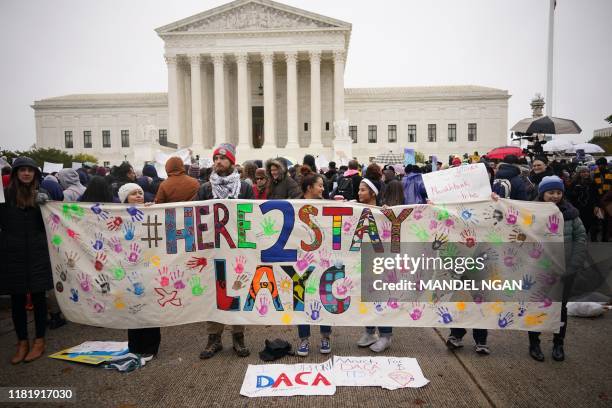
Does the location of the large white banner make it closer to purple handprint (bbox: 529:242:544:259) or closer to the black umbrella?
purple handprint (bbox: 529:242:544:259)

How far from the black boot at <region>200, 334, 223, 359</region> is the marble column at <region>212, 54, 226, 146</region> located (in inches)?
1685

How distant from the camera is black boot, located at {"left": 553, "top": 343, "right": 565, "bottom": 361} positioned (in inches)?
189

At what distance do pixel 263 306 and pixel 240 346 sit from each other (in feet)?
1.92

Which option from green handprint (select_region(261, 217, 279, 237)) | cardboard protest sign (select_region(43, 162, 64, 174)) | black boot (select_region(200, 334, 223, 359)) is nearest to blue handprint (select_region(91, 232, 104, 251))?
black boot (select_region(200, 334, 223, 359))

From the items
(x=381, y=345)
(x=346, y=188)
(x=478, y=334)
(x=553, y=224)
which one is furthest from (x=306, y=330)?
(x=346, y=188)

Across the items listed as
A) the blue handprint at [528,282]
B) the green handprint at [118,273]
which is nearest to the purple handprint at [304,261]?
the green handprint at [118,273]

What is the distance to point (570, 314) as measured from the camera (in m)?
6.39

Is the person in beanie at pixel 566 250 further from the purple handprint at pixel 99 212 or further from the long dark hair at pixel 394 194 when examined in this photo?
the purple handprint at pixel 99 212

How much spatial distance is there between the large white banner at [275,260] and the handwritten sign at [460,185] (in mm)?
156

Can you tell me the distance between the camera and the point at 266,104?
46938 mm

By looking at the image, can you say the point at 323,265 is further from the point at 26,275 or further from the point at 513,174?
the point at 513,174

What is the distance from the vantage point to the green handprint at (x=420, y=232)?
16.4 feet

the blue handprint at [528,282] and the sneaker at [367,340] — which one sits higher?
the blue handprint at [528,282]

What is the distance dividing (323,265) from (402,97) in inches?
2298
